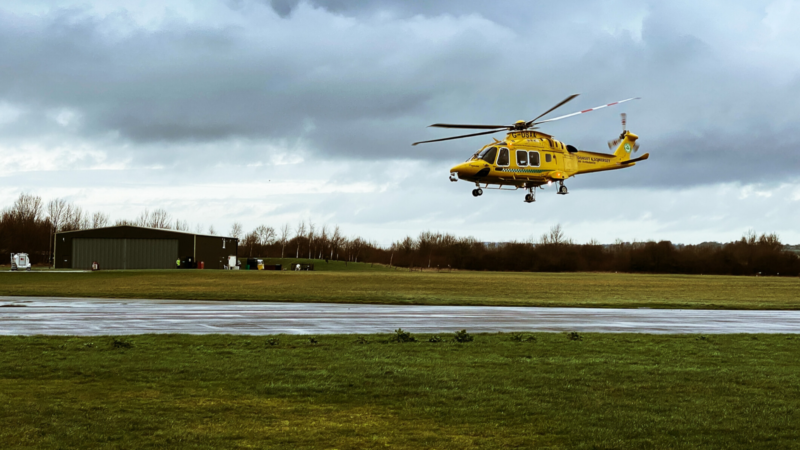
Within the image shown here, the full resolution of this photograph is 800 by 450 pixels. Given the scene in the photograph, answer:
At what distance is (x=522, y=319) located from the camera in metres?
26.8

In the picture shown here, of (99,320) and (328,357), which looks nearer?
(328,357)

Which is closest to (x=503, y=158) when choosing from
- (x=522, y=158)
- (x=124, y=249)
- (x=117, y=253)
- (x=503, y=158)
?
(x=503, y=158)

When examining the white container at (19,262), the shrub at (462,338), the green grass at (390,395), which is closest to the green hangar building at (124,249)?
the white container at (19,262)

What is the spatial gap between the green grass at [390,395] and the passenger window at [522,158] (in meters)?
20.4

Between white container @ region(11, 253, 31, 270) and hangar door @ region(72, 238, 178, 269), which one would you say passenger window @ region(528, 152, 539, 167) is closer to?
hangar door @ region(72, 238, 178, 269)

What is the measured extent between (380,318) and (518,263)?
130 meters

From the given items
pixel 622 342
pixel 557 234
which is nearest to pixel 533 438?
pixel 622 342

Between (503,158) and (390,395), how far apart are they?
26292mm

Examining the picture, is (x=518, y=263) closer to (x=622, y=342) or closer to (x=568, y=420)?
(x=622, y=342)

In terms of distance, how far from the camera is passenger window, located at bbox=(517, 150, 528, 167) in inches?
1460

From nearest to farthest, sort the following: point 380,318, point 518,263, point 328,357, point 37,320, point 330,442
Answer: point 330,442 < point 328,357 < point 37,320 < point 380,318 < point 518,263

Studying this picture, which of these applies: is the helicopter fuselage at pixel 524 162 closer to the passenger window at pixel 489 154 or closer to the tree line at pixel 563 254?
the passenger window at pixel 489 154

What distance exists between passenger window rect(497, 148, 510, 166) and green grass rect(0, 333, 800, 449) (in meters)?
19.6

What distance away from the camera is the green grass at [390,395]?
8742 mm
